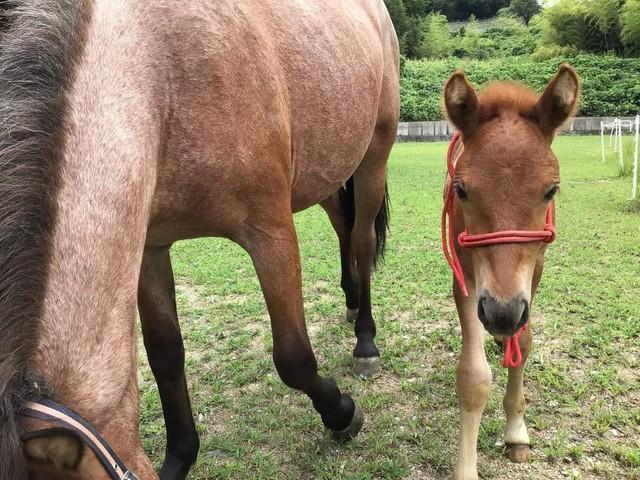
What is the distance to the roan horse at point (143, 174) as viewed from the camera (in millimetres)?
958

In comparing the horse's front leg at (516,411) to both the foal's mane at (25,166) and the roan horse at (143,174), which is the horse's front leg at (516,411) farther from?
the foal's mane at (25,166)

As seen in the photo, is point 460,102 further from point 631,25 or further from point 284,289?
point 631,25

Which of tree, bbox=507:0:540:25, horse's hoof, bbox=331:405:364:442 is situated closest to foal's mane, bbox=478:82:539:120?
horse's hoof, bbox=331:405:364:442

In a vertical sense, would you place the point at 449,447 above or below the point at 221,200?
below

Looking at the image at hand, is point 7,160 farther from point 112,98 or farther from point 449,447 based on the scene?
point 449,447

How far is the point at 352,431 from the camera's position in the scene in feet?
8.28

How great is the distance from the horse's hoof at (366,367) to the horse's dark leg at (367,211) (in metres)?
0.20

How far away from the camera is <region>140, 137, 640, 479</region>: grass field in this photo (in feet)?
7.72

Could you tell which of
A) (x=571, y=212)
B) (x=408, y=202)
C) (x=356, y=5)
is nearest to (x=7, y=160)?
(x=356, y=5)

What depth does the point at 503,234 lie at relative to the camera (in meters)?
1.68

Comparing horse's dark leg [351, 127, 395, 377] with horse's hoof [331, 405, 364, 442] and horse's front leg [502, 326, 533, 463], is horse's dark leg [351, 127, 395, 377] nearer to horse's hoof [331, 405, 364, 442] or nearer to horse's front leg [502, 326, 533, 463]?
horse's hoof [331, 405, 364, 442]

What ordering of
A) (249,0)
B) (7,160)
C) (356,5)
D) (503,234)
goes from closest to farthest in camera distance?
(7,160)
(503,234)
(249,0)
(356,5)

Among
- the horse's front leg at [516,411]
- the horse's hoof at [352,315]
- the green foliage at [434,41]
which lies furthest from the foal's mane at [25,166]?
the green foliage at [434,41]

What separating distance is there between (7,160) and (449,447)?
216cm
